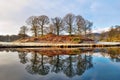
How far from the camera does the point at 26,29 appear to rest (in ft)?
222

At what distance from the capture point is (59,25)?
60750mm

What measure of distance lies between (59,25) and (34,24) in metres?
7.57

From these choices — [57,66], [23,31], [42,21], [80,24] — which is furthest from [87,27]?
[57,66]

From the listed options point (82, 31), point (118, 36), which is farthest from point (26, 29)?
point (118, 36)

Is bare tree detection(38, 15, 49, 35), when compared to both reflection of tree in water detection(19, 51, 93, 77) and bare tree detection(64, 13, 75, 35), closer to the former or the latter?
bare tree detection(64, 13, 75, 35)

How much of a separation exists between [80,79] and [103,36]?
239ft

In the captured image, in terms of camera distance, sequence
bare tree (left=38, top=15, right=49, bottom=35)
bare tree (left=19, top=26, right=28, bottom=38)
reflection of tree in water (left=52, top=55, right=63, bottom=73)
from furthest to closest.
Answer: bare tree (left=19, top=26, right=28, bottom=38) < bare tree (left=38, top=15, right=49, bottom=35) < reflection of tree in water (left=52, top=55, right=63, bottom=73)

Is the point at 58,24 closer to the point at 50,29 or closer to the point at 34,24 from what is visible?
the point at 50,29

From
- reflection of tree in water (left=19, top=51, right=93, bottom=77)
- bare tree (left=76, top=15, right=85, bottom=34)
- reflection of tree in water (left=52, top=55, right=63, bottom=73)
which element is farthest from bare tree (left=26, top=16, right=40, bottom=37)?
reflection of tree in water (left=52, top=55, right=63, bottom=73)

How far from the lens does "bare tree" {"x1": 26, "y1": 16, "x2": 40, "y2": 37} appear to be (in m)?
62.6

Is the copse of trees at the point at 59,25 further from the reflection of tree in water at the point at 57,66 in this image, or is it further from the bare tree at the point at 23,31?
the reflection of tree in water at the point at 57,66

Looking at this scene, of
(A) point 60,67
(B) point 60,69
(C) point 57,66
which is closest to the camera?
(B) point 60,69

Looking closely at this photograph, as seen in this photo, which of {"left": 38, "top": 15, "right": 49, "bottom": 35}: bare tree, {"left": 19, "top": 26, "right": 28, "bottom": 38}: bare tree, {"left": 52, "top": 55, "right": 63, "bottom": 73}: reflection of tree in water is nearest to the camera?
{"left": 52, "top": 55, "right": 63, "bottom": 73}: reflection of tree in water

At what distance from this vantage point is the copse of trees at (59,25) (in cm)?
6047
